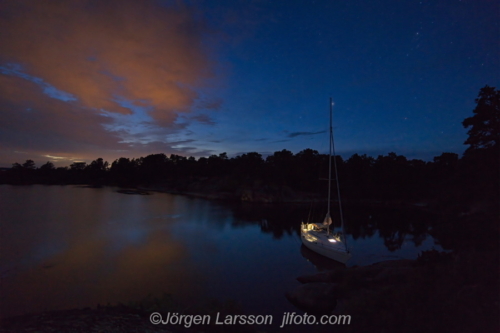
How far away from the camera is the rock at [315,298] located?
1249cm

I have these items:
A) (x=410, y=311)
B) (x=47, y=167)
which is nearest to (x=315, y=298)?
(x=410, y=311)

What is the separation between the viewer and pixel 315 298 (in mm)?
12953

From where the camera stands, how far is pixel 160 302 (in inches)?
463

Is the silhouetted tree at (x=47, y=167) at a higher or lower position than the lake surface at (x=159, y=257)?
higher

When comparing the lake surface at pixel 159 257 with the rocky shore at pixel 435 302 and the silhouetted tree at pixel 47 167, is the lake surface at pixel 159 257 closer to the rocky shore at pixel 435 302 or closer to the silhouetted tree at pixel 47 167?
the rocky shore at pixel 435 302

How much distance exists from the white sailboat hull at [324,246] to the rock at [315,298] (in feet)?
23.0

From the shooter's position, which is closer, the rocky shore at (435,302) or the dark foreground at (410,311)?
the rocky shore at (435,302)

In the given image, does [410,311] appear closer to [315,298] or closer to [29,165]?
[315,298]

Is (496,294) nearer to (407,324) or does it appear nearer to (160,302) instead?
(407,324)

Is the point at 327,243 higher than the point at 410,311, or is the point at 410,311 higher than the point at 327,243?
the point at 410,311

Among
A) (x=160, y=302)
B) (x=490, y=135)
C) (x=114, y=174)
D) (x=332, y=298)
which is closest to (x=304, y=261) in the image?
(x=332, y=298)

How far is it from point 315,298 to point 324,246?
31.9 feet

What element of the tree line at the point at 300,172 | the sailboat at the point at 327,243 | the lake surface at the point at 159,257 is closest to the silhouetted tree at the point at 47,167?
the tree line at the point at 300,172

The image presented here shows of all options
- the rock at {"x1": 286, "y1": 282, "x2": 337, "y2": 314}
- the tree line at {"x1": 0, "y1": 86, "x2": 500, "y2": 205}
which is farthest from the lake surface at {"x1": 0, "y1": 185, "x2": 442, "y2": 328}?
the tree line at {"x1": 0, "y1": 86, "x2": 500, "y2": 205}
